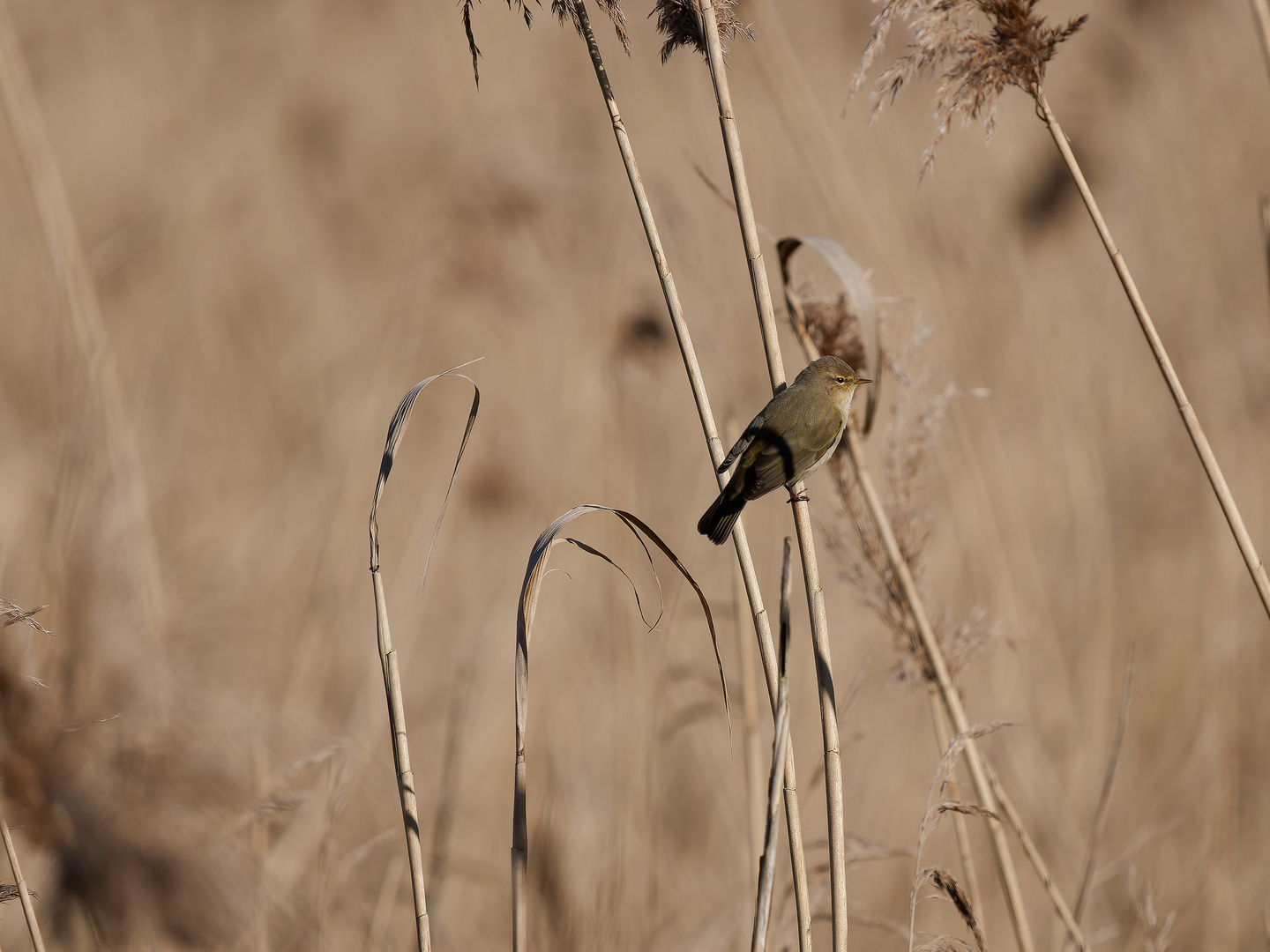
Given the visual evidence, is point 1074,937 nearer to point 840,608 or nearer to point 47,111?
point 840,608

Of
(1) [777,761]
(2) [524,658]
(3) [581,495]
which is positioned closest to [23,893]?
(2) [524,658]

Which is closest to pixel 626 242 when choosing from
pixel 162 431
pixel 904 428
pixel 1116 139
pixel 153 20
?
pixel 904 428

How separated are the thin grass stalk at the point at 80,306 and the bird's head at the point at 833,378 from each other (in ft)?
5.59

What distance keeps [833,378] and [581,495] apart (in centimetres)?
238

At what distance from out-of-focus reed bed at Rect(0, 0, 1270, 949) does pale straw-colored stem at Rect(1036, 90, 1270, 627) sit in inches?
19.0

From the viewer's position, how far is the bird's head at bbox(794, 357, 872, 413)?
1.54m

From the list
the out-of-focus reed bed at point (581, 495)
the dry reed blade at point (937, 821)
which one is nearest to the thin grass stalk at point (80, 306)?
the out-of-focus reed bed at point (581, 495)

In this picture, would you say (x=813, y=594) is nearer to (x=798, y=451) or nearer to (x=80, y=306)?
(x=798, y=451)

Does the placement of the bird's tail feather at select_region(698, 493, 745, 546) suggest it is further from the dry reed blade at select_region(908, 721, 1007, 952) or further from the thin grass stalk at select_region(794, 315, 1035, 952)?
the dry reed blade at select_region(908, 721, 1007, 952)

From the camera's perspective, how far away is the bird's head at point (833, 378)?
1538 millimetres

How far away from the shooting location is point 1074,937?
4.28 feet

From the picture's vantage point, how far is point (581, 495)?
383 centimetres

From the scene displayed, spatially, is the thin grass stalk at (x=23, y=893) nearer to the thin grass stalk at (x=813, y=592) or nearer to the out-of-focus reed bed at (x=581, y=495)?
the out-of-focus reed bed at (x=581, y=495)

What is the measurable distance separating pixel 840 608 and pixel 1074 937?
72.9 inches
